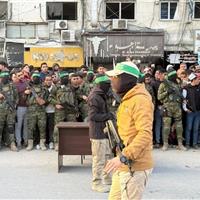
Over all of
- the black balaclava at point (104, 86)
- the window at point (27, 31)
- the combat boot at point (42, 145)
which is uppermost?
the window at point (27, 31)

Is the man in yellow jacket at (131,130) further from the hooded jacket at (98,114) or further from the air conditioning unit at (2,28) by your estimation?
the air conditioning unit at (2,28)

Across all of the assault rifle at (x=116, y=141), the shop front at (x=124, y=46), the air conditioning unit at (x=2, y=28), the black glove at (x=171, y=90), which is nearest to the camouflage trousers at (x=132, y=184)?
the assault rifle at (x=116, y=141)

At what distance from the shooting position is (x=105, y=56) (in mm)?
21734

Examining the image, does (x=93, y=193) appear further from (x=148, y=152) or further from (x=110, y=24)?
(x=110, y=24)

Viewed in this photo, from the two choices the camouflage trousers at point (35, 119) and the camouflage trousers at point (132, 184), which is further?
the camouflage trousers at point (35, 119)

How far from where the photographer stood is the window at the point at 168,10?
22156 mm

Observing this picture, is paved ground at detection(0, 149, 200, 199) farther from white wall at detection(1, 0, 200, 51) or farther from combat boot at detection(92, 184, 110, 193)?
white wall at detection(1, 0, 200, 51)

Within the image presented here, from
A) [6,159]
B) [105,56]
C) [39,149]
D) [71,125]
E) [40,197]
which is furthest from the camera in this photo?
[105,56]

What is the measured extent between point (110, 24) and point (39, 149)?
13033 mm

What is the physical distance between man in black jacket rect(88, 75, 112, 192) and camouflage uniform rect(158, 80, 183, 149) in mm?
3373

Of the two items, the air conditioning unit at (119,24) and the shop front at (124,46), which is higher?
the air conditioning unit at (119,24)

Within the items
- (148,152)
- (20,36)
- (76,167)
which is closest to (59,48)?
(20,36)

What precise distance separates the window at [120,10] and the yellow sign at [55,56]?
2.29 meters

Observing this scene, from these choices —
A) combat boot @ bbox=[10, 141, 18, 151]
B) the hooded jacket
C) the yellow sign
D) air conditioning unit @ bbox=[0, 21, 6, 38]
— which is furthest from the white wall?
the hooded jacket
